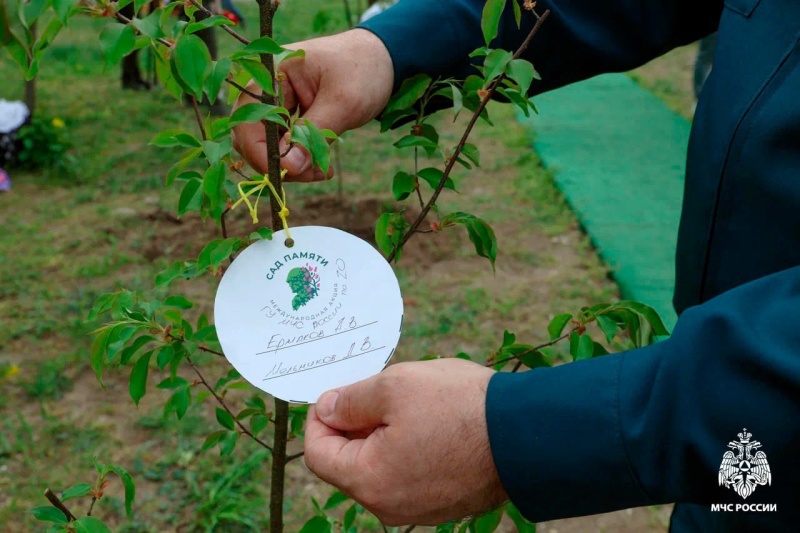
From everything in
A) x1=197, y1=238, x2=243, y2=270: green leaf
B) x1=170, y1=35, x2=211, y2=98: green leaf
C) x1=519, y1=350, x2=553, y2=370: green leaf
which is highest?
x1=170, y1=35, x2=211, y2=98: green leaf

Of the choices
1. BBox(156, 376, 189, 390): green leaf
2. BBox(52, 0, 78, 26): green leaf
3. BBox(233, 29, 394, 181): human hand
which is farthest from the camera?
BBox(156, 376, 189, 390): green leaf

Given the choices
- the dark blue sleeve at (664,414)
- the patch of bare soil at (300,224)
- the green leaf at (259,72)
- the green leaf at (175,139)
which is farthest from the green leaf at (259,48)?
the patch of bare soil at (300,224)

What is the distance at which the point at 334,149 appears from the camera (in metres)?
4.85

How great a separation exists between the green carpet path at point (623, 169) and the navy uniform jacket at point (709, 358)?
215 centimetres

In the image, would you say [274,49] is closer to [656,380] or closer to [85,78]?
[656,380]

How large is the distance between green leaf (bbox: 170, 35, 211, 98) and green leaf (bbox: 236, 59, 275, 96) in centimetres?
6

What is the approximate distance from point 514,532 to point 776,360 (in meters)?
1.73

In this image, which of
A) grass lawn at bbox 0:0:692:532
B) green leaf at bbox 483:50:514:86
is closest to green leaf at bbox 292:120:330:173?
green leaf at bbox 483:50:514:86

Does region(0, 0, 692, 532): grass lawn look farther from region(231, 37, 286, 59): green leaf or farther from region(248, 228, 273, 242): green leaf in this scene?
region(231, 37, 286, 59): green leaf

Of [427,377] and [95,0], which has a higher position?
[95,0]

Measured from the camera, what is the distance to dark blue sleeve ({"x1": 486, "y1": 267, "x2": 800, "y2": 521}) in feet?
2.57

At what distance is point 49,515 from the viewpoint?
107 cm

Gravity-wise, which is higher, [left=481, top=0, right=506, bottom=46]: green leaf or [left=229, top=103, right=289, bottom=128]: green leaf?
[left=481, top=0, right=506, bottom=46]: green leaf

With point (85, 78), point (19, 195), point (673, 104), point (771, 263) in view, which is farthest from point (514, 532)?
point (85, 78)
